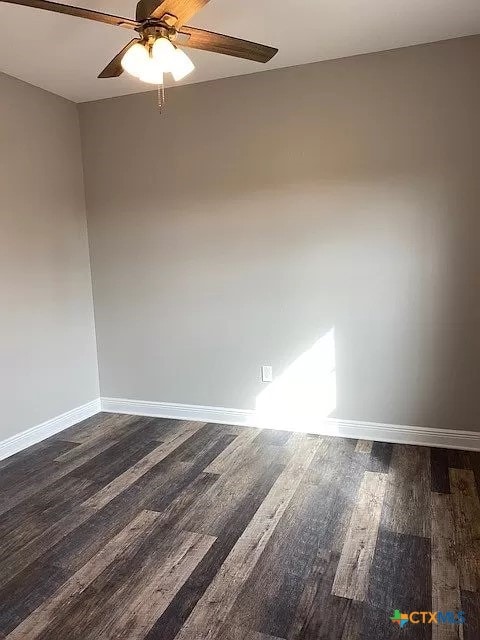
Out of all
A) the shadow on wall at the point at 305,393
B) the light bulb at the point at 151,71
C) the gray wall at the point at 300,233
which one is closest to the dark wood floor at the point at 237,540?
the shadow on wall at the point at 305,393

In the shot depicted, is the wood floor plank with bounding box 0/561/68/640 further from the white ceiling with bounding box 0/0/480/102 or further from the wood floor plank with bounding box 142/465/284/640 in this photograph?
the white ceiling with bounding box 0/0/480/102

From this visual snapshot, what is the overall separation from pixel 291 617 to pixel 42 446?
2.39m

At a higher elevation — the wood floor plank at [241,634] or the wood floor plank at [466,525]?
the wood floor plank at [466,525]

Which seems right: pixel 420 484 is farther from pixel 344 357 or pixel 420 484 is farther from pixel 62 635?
pixel 62 635

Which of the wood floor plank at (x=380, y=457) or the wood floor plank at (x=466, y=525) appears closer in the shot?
the wood floor plank at (x=466, y=525)

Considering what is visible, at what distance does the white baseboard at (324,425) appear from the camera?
3191 millimetres

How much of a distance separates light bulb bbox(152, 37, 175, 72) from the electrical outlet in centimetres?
226

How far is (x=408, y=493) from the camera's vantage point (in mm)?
2611

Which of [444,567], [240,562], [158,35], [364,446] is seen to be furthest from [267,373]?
[158,35]

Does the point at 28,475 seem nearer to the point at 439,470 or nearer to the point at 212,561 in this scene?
the point at 212,561

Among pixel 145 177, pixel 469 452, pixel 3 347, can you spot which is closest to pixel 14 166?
pixel 145 177

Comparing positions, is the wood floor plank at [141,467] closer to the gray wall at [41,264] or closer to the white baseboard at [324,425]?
the white baseboard at [324,425]

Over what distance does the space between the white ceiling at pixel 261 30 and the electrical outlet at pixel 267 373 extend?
7.01 feet

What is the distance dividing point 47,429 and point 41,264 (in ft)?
4.17
